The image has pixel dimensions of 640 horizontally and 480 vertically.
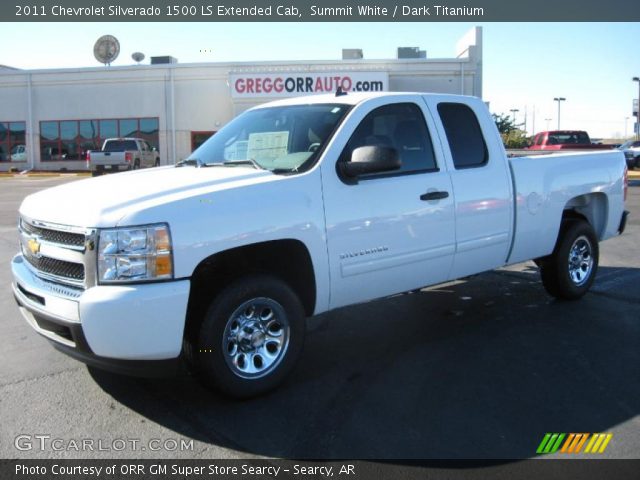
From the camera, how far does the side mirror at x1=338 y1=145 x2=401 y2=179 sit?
4.29 m

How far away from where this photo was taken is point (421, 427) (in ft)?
12.2

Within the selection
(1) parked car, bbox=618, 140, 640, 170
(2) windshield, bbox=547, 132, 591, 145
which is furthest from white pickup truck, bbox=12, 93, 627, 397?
(1) parked car, bbox=618, 140, 640, 170

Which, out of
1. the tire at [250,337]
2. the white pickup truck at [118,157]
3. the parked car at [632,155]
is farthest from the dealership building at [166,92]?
the tire at [250,337]

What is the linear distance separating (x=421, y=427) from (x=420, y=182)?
1940 mm

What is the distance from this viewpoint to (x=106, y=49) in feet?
116

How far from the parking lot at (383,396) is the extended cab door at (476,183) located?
2.37 feet

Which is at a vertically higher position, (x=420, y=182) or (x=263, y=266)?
(x=420, y=182)

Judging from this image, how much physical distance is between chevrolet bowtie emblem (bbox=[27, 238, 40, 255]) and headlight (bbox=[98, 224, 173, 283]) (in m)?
0.78

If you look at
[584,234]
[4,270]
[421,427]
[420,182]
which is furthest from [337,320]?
[4,270]

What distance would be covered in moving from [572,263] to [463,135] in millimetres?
2141

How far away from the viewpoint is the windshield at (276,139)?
4.54m

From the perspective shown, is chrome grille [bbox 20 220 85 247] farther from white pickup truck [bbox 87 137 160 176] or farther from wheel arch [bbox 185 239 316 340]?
white pickup truck [bbox 87 137 160 176]

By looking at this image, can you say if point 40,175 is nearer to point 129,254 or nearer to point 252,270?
point 252,270

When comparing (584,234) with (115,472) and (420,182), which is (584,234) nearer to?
(420,182)
